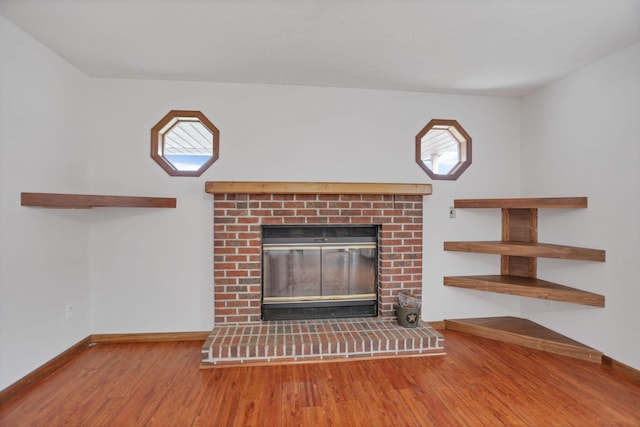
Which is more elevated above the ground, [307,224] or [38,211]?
[38,211]

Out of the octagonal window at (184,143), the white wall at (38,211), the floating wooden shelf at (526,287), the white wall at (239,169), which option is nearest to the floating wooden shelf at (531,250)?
the white wall at (239,169)

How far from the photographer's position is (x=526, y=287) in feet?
8.27

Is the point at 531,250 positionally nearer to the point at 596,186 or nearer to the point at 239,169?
the point at 596,186

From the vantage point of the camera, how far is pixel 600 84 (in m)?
2.25

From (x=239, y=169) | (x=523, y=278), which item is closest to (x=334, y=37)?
(x=239, y=169)

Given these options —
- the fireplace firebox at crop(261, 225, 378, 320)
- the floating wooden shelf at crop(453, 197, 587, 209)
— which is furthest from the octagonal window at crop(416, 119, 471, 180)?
the fireplace firebox at crop(261, 225, 378, 320)

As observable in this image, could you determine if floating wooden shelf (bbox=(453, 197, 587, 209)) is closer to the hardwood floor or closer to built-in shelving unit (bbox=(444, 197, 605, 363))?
built-in shelving unit (bbox=(444, 197, 605, 363))

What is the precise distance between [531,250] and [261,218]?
7.64 ft

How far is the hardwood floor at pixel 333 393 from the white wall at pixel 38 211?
0.99 ft

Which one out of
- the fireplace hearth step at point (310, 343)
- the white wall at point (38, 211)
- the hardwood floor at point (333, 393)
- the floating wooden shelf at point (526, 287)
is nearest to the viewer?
the hardwood floor at point (333, 393)

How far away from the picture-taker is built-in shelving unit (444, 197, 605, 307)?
7.69 ft

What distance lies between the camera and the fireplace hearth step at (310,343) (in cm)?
221

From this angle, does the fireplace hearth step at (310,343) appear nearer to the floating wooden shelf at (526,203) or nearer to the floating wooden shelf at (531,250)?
the floating wooden shelf at (531,250)

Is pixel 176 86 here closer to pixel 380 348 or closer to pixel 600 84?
pixel 380 348
